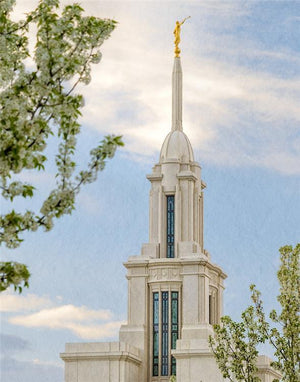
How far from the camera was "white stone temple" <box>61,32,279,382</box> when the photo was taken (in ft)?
202

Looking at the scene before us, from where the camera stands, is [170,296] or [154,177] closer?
[170,296]

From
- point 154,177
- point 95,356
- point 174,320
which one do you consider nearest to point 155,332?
point 174,320

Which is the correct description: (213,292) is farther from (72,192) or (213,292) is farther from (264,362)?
(72,192)

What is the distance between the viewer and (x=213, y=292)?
229ft

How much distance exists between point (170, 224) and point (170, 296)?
238 inches

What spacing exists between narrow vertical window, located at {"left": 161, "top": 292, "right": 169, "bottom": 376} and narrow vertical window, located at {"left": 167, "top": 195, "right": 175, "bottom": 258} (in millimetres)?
3674

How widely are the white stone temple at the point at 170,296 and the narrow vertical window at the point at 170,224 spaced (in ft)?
0.21

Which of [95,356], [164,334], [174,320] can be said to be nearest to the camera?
[95,356]

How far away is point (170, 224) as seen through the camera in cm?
7031

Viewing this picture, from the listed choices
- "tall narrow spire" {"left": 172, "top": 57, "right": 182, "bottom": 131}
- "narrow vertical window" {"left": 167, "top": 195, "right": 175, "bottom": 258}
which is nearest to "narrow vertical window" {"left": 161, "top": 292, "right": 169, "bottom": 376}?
"narrow vertical window" {"left": 167, "top": 195, "right": 175, "bottom": 258}

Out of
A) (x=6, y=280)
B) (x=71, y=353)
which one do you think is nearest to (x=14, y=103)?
(x=6, y=280)

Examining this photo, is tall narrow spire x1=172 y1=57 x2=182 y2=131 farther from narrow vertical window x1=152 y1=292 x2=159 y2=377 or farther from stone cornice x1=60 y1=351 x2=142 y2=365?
stone cornice x1=60 y1=351 x2=142 y2=365

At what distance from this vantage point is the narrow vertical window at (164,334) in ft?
218

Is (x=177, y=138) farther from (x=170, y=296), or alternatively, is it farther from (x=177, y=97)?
(x=170, y=296)
